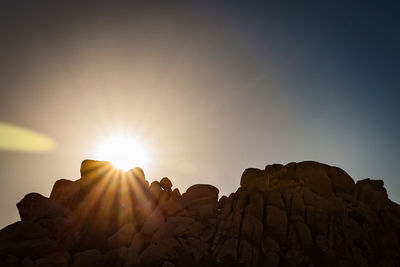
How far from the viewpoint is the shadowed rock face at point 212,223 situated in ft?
141

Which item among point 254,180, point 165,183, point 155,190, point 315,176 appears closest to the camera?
point 315,176

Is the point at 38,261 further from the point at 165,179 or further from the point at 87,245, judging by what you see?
the point at 165,179

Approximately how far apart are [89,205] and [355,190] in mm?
50557

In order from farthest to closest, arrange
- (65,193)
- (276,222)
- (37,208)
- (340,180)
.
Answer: (65,193), (340,180), (37,208), (276,222)

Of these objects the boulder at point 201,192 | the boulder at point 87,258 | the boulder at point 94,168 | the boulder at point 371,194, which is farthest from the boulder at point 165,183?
the boulder at point 371,194

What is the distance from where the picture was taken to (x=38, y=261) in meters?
41.4

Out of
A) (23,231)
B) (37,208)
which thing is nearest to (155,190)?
(37,208)

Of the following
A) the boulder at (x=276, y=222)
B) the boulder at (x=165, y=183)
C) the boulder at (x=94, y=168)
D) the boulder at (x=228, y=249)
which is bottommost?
the boulder at (x=228, y=249)

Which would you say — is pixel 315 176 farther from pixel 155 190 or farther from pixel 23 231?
pixel 23 231

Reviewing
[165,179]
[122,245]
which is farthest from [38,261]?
[165,179]

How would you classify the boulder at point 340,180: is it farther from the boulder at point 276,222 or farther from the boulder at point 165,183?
the boulder at point 165,183

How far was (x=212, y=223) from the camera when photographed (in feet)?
161

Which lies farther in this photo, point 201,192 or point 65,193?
point 65,193

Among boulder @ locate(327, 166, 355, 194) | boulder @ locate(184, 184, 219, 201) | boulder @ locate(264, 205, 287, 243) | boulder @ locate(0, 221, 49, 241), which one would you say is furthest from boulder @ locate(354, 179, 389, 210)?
boulder @ locate(0, 221, 49, 241)
